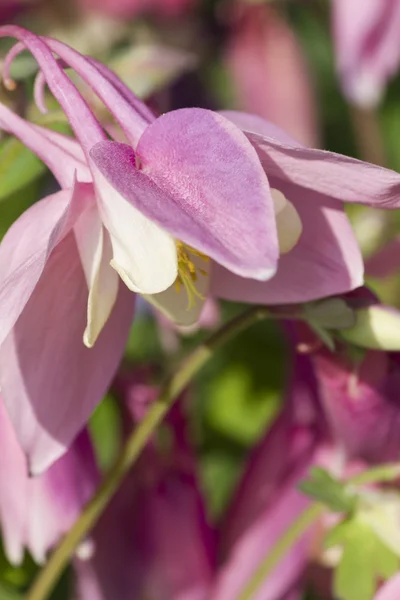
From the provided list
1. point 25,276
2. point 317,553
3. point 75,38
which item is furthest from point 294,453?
point 75,38

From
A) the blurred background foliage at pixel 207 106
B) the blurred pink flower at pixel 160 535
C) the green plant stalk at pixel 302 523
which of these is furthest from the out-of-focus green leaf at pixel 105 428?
the green plant stalk at pixel 302 523

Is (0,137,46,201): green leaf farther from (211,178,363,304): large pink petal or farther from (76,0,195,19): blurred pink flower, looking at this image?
(76,0,195,19): blurred pink flower

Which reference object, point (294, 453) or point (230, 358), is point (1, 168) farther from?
point (230, 358)

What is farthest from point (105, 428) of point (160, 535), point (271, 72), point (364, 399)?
point (271, 72)

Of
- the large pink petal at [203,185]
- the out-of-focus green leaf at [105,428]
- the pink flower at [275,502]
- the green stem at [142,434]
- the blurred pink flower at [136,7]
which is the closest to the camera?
the large pink petal at [203,185]

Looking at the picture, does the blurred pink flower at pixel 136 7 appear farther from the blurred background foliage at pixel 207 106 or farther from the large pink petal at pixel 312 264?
the large pink petal at pixel 312 264

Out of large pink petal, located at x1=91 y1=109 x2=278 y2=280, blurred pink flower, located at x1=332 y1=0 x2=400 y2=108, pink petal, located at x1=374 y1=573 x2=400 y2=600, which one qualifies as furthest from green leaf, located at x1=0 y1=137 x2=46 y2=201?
blurred pink flower, located at x1=332 y1=0 x2=400 y2=108

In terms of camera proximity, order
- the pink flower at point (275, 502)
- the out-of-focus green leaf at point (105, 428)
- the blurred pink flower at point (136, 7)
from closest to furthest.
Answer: the pink flower at point (275, 502), the out-of-focus green leaf at point (105, 428), the blurred pink flower at point (136, 7)
